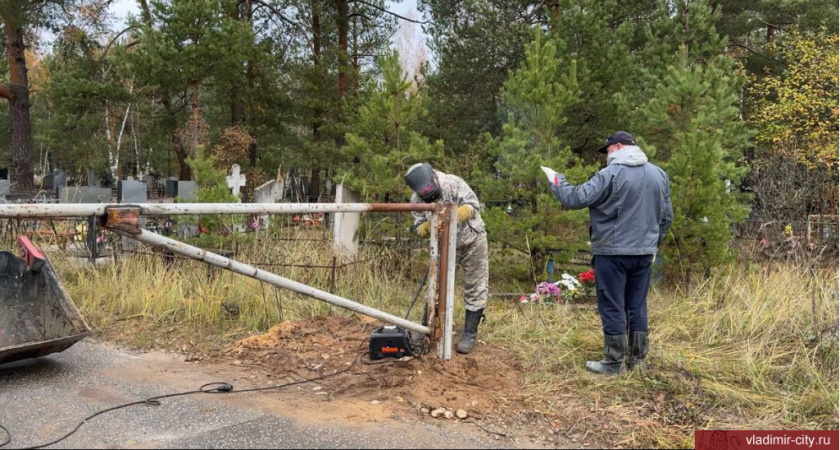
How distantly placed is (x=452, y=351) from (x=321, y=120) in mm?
14776

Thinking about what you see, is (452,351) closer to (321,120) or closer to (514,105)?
(514,105)

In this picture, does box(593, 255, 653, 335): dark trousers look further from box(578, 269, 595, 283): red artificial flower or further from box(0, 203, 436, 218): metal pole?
box(578, 269, 595, 283): red artificial flower

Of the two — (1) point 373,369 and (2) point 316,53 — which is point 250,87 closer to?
(2) point 316,53

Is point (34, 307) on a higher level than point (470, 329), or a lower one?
higher

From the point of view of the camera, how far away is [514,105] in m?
7.25

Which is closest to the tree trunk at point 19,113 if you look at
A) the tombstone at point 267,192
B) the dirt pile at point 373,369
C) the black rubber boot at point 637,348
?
the tombstone at point 267,192

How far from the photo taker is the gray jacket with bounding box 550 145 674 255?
12.9 ft

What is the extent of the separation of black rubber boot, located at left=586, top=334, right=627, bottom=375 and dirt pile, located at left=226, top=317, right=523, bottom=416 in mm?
571

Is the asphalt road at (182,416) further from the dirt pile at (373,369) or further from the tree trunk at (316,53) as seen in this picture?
the tree trunk at (316,53)

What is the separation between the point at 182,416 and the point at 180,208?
1.20 m

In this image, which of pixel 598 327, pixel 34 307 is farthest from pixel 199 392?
pixel 598 327

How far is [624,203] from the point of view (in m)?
3.97

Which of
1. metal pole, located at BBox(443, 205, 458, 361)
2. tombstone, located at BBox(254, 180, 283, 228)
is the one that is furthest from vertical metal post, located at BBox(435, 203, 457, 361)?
tombstone, located at BBox(254, 180, 283, 228)

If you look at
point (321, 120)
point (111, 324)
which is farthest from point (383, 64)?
point (321, 120)
